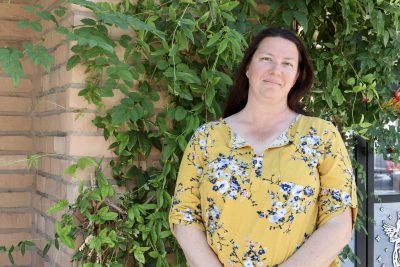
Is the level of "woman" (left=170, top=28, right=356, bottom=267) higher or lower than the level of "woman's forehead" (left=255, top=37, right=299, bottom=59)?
lower

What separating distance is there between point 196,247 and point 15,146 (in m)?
1.17

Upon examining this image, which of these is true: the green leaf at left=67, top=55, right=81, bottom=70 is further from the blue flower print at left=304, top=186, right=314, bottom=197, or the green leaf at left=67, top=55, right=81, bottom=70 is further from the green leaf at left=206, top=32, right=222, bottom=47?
the blue flower print at left=304, top=186, right=314, bottom=197

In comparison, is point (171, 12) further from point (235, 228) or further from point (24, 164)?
point (24, 164)

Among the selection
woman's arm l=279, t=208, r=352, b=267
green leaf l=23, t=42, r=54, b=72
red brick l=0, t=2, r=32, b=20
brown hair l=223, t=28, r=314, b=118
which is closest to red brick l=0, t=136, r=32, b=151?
red brick l=0, t=2, r=32, b=20

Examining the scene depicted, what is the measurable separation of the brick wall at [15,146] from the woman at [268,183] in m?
1.05

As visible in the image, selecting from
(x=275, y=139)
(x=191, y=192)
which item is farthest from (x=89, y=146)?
(x=275, y=139)

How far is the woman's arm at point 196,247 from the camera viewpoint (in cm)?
167

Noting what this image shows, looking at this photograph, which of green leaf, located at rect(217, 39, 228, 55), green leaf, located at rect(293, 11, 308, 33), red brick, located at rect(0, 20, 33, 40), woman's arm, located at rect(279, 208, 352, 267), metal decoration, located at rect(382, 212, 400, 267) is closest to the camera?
woman's arm, located at rect(279, 208, 352, 267)

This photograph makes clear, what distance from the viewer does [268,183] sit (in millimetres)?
1621

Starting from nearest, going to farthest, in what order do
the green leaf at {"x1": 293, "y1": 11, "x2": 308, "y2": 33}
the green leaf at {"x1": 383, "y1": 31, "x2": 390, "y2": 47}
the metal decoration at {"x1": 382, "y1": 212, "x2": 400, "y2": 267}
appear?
the green leaf at {"x1": 293, "y1": 11, "x2": 308, "y2": 33}
the green leaf at {"x1": 383, "y1": 31, "x2": 390, "y2": 47}
the metal decoration at {"x1": 382, "y1": 212, "x2": 400, "y2": 267}

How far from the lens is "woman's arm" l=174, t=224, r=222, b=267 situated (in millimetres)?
1675

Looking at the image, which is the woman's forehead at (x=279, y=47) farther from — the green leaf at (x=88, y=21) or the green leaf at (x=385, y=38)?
the green leaf at (x=385, y=38)

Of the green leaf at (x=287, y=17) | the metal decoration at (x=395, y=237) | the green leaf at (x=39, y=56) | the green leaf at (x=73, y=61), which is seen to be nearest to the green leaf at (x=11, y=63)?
the green leaf at (x=39, y=56)

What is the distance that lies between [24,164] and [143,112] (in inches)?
31.3
